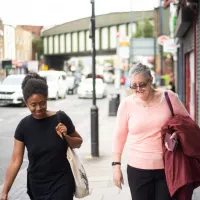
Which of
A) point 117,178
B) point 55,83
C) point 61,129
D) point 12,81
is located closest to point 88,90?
point 55,83

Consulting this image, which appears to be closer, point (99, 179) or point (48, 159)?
point (48, 159)

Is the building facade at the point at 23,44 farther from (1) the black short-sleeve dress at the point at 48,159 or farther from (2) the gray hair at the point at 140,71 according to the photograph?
(1) the black short-sleeve dress at the point at 48,159

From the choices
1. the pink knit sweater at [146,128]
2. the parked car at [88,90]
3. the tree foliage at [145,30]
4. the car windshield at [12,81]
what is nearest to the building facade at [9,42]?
the car windshield at [12,81]

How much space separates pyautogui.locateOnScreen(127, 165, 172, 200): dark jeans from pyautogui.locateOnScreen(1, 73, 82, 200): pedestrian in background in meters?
0.50

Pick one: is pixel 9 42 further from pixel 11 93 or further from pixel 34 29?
pixel 11 93

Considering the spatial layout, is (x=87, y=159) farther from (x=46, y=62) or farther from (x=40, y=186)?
(x=46, y=62)

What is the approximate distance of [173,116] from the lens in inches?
151

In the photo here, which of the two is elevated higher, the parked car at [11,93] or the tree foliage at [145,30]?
the tree foliage at [145,30]

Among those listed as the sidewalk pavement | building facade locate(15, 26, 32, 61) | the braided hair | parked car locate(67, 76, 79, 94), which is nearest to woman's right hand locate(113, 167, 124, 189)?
the braided hair

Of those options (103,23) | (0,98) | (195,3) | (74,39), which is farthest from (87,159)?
(103,23)

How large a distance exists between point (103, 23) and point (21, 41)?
27.6 feet

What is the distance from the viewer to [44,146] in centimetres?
359

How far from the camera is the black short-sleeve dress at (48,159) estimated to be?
359cm

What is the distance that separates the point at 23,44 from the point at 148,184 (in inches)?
1255
